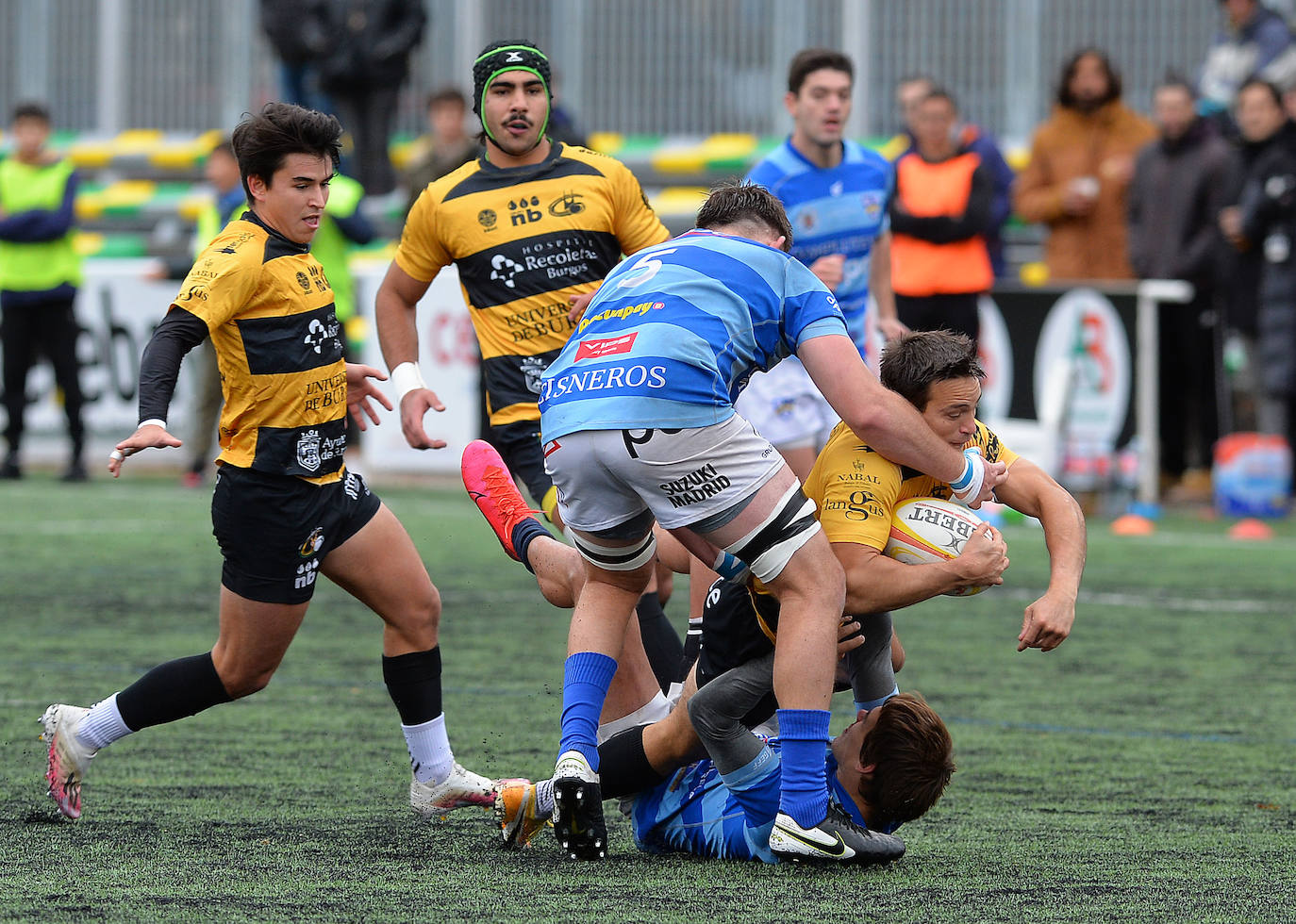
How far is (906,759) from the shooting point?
14.1 feet

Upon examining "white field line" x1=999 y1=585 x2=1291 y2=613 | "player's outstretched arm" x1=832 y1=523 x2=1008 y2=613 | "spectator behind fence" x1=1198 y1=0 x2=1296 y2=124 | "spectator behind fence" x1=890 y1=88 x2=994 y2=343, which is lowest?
"white field line" x1=999 y1=585 x2=1291 y2=613

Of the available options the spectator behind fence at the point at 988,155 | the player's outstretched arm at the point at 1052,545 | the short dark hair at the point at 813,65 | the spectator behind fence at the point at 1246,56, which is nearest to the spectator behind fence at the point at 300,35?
the spectator behind fence at the point at 988,155

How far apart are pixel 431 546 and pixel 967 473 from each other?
6.77 m

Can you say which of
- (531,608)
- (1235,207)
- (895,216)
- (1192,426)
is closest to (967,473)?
(531,608)

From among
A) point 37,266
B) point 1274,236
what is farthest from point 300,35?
point 1274,236

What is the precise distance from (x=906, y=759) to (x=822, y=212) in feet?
11.1

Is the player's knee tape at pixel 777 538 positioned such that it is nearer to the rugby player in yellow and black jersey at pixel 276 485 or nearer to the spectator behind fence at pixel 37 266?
the rugby player in yellow and black jersey at pixel 276 485

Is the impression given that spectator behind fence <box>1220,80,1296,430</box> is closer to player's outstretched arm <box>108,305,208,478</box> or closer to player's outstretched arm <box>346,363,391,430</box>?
Answer: player's outstretched arm <box>346,363,391,430</box>

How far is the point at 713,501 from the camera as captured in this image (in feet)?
14.0

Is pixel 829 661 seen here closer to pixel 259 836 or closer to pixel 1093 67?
pixel 259 836

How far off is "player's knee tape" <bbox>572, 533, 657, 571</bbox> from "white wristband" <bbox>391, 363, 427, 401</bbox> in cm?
117

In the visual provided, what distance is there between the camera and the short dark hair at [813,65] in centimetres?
742

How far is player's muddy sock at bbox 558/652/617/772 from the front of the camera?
4.38m

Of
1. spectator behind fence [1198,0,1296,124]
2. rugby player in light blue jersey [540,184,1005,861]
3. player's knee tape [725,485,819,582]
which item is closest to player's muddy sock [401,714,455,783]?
rugby player in light blue jersey [540,184,1005,861]
